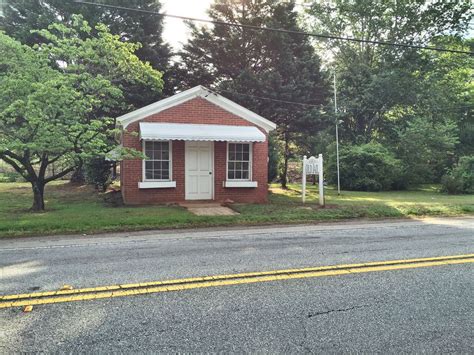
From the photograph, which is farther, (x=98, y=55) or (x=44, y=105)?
(x=98, y=55)

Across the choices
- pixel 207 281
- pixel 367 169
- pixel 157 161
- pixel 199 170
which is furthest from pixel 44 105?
pixel 367 169

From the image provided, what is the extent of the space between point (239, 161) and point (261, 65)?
399 inches

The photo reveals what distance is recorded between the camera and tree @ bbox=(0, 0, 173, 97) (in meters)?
21.1

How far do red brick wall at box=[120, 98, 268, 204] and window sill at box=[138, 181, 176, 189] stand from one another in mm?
188

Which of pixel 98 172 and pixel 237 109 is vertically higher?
pixel 237 109

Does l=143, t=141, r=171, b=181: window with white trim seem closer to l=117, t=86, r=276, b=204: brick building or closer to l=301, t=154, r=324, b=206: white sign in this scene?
l=117, t=86, r=276, b=204: brick building

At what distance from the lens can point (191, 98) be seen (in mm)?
14117

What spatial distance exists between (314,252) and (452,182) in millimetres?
16789

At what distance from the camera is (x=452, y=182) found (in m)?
19.8

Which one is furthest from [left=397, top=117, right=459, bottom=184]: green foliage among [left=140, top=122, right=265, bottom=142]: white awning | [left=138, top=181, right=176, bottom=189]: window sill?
[left=138, top=181, right=176, bottom=189]: window sill

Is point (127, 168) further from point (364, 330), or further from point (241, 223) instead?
point (364, 330)

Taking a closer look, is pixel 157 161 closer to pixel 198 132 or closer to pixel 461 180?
pixel 198 132

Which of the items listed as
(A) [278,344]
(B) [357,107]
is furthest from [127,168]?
(B) [357,107]

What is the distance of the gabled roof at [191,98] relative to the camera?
13.4m
